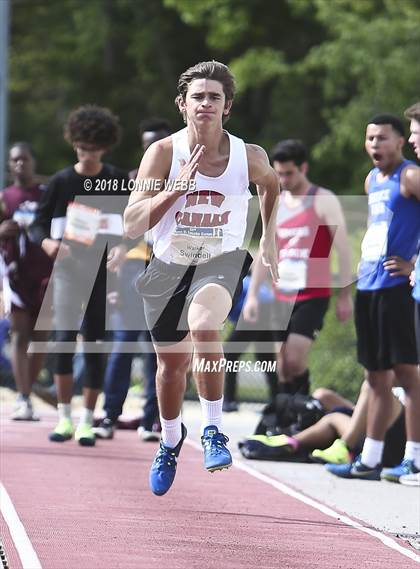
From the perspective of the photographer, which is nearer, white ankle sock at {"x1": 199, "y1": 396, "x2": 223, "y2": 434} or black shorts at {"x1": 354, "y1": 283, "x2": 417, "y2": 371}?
white ankle sock at {"x1": 199, "y1": 396, "x2": 223, "y2": 434}

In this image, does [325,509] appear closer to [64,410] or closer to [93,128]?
[64,410]

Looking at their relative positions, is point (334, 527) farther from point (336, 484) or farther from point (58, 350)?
point (58, 350)

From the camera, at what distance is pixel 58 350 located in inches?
400

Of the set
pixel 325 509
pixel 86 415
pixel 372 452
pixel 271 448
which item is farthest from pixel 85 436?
pixel 325 509

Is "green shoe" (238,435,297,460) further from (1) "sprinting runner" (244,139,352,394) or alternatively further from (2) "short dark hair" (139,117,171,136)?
(2) "short dark hair" (139,117,171,136)

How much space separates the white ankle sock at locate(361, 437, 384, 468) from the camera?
29.0 ft

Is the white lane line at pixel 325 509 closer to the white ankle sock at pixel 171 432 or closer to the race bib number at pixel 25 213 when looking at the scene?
the white ankle sock at pixel 171 432

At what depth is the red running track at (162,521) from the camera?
566cm

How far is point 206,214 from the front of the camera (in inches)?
268

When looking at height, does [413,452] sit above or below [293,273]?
below

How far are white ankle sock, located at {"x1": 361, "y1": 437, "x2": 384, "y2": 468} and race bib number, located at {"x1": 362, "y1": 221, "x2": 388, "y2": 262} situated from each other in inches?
47.0

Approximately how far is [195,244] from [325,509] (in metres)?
1.75

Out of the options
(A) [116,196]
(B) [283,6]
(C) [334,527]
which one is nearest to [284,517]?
(C) [334,527]

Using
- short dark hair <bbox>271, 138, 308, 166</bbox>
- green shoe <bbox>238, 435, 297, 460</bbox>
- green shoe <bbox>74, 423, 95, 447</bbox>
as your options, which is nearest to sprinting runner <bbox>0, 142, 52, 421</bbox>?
green shoe <bbox>74, 423, 95, 447</bbox>
